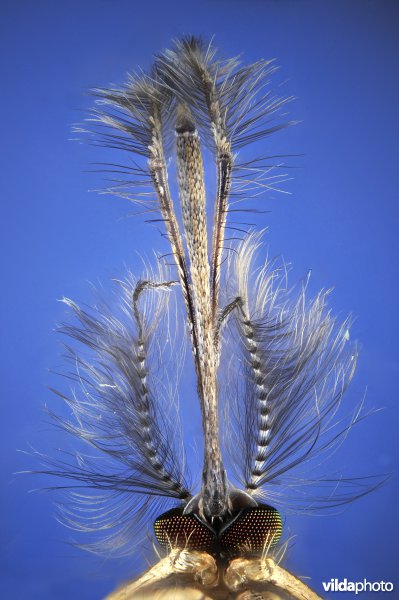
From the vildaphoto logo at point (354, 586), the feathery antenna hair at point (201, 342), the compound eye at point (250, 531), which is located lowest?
the vildaphoto logo at point (354, 586)

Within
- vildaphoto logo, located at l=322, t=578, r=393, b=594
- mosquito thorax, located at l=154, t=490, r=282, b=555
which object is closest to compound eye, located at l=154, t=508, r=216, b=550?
mosquito thorax, located at l=154, t=490, r=282, b=555

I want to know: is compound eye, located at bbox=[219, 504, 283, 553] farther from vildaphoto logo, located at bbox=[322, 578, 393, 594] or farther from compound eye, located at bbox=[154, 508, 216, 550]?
vildaphoto logo, located at bbox=[322, 578, 393, 594]

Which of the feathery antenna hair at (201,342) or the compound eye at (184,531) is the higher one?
the feathery antenna hair at (201,342)

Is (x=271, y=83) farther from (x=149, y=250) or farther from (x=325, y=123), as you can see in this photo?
(x=149, y=250)

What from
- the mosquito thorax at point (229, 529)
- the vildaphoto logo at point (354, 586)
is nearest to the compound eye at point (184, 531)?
the mosquito thorax at point (229, 529)

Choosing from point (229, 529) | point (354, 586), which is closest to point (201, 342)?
point (229, 529)

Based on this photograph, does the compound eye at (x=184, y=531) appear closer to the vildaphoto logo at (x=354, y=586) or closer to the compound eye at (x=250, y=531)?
the compound eye at (x=250, y=531)

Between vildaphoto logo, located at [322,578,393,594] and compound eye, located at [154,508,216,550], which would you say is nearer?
compound eye, located at [154,508,216,550]

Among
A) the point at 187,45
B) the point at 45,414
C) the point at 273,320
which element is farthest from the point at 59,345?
the point at 187,45
